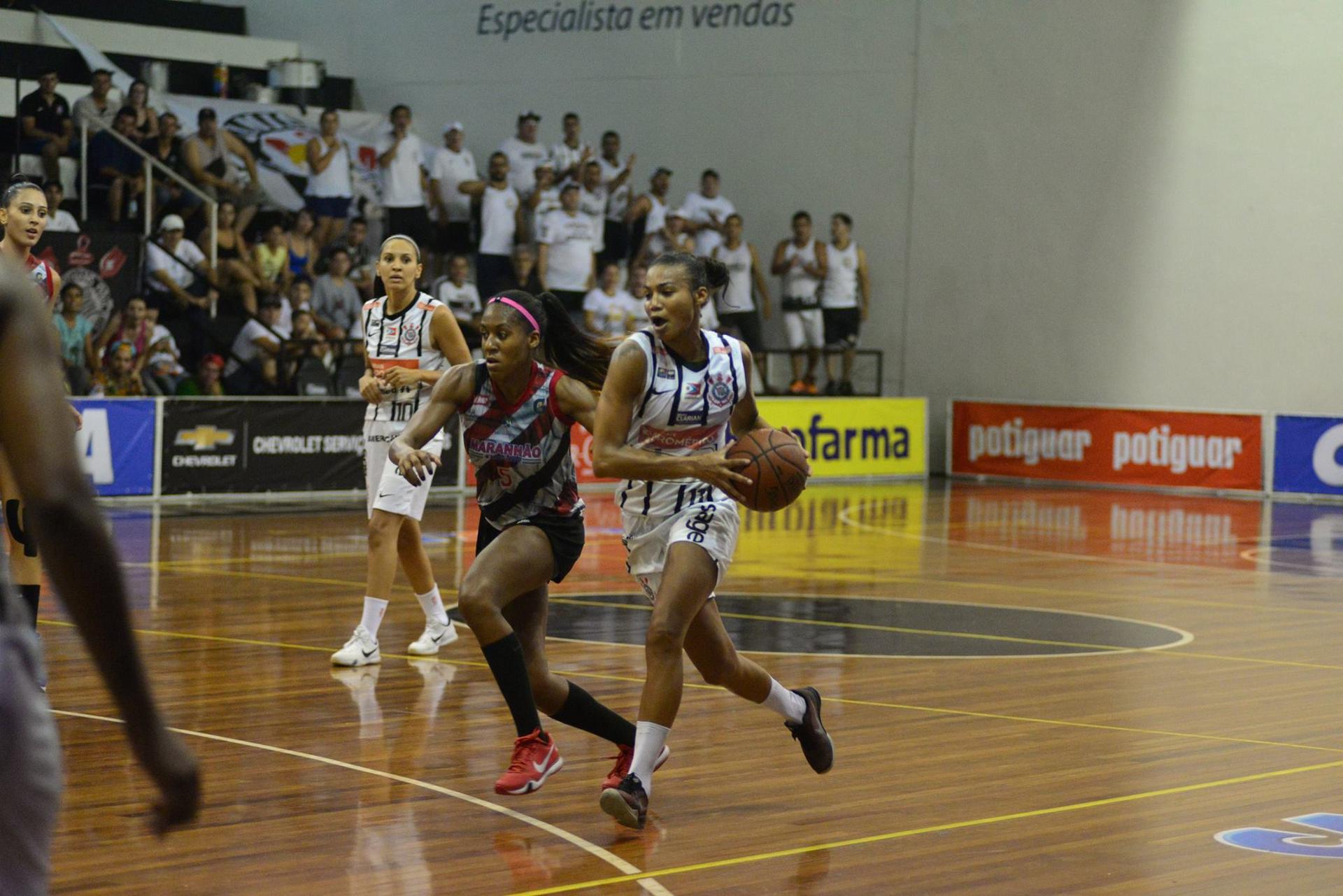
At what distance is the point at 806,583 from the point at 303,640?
3.99 meters

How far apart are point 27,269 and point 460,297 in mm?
13349

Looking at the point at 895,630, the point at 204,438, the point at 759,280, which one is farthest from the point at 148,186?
the point at 895,630

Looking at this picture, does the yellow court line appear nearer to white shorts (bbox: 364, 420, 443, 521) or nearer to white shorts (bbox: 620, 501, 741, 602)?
white shorts (bbox: 364, 420, 443, 521)

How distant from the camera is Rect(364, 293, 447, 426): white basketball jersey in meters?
9.41

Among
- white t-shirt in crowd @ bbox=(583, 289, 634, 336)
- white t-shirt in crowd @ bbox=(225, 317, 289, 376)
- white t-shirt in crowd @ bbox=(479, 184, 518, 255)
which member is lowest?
white t-shirt in crowd @ bbox=(225, 317, 289, 376)

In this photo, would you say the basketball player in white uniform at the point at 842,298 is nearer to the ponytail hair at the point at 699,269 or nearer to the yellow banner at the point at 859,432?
the yellow banner at the point at 859,432

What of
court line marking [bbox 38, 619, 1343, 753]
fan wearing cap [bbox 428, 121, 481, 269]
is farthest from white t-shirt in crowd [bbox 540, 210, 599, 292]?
court line marking [bbox 38, 619, 1343, 753]

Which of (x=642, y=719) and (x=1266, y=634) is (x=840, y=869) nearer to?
(x=642, y=719)

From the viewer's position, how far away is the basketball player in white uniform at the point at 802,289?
23438 mm

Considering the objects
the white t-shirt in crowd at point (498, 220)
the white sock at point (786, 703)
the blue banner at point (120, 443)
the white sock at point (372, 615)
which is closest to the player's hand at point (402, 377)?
the white sock at point (372, 615)

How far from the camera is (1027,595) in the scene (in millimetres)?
12359

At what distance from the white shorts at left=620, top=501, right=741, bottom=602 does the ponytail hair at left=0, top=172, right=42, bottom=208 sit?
3254 mm

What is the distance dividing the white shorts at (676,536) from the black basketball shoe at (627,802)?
647mm

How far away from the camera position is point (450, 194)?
23.0 meters
